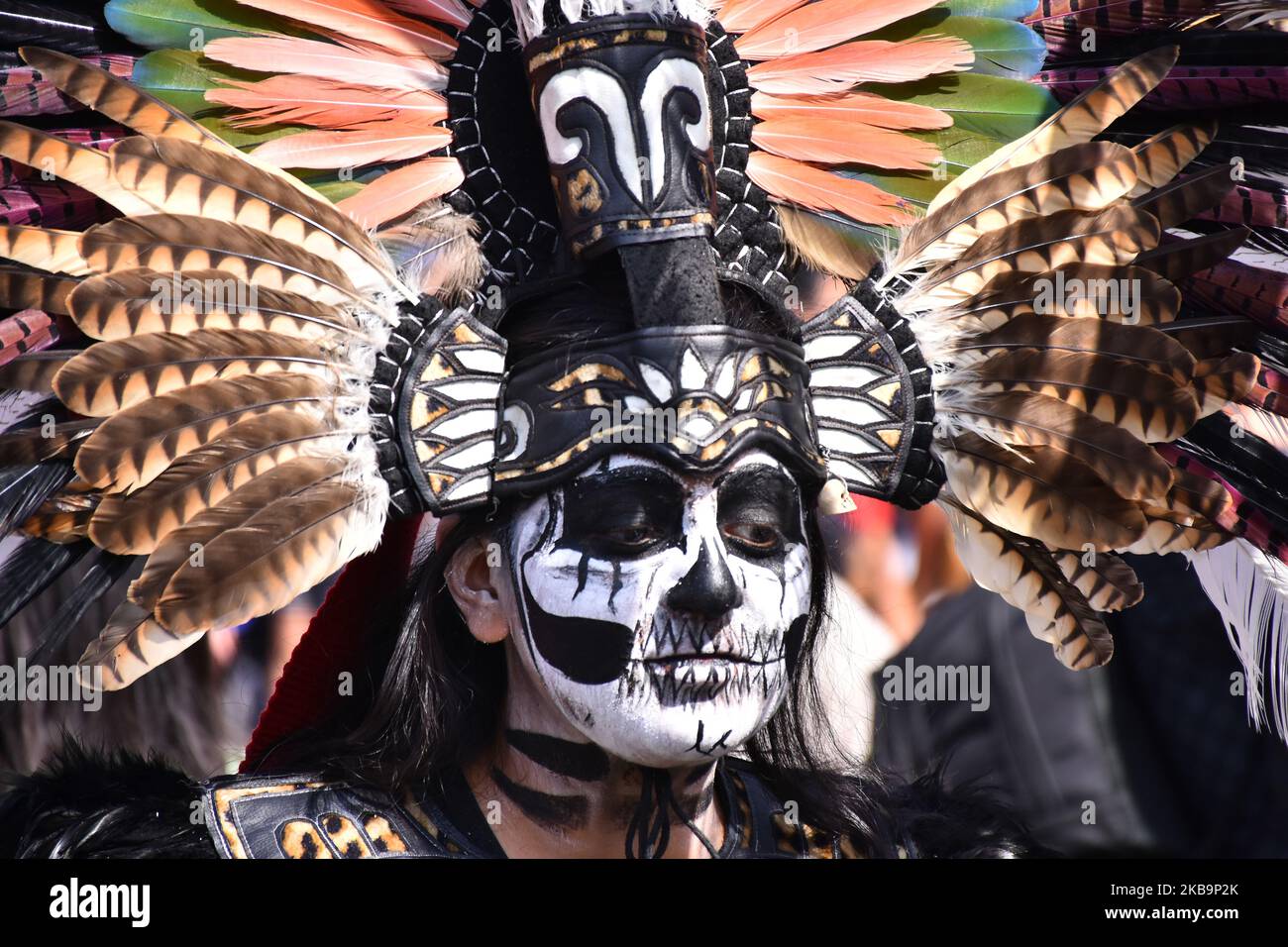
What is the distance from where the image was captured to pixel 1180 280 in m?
3.11

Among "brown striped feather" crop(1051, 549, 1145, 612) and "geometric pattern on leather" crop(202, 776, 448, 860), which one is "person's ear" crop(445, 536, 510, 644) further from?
"brown striped feather" crop(1051, 549, 1145, 612)

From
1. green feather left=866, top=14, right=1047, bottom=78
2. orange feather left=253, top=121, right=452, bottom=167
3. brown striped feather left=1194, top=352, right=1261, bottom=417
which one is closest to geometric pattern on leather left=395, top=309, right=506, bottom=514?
orange feather left=253, top=121, right=452, bottom=167

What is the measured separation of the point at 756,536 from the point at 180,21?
4.56ft

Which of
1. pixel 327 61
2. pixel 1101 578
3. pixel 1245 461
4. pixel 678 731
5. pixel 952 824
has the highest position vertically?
pixel 327 61

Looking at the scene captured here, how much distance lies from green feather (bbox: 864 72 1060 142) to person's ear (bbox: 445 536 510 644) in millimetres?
1273

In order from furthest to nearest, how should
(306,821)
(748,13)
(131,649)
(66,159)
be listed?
(748,13) → (306,821) → (66,159) → (131,649)

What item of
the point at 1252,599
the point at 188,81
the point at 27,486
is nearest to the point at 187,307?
the point at 27,486

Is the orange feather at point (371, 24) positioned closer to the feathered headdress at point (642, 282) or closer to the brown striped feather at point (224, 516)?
the feathered headdress at point (642, 282)

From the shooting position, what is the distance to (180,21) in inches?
114

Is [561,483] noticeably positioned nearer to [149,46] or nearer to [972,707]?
[149,46]

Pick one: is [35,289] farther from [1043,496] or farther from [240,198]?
[1043,496]

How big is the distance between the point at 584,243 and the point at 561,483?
1.39 ft

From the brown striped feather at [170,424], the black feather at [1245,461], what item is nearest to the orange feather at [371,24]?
the brown striped feather at [170,424]

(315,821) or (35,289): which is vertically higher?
(35,289)
